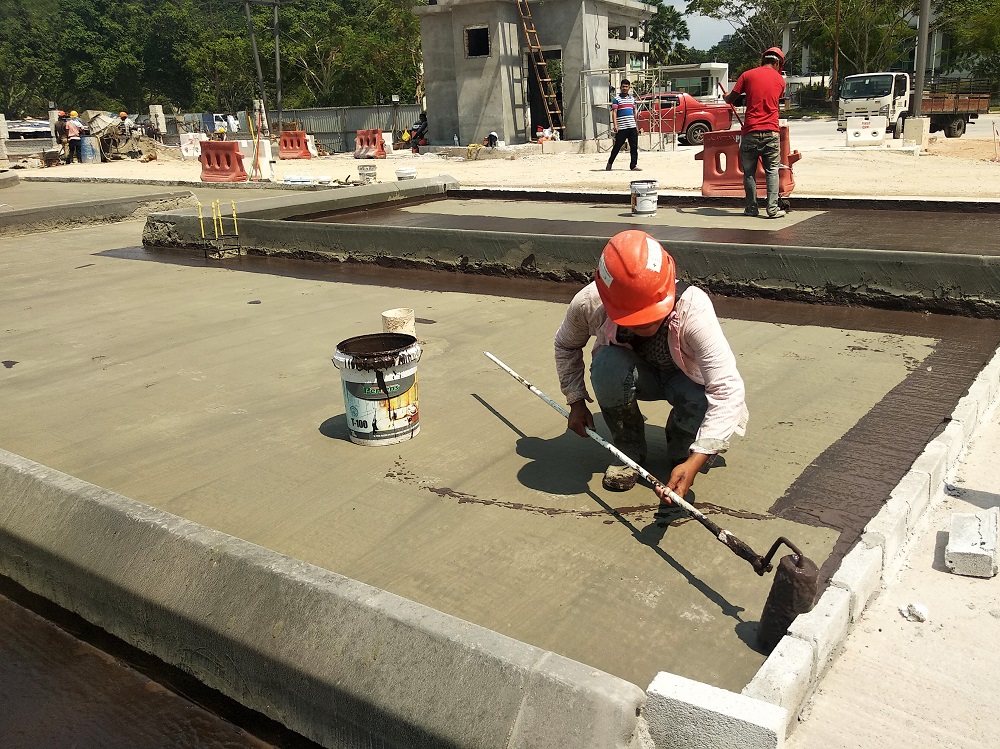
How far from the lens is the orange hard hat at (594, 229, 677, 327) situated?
3111mm

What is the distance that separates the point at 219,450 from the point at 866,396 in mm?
3449

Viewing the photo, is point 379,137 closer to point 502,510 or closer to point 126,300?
point 126,300

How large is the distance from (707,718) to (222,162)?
19790 mm

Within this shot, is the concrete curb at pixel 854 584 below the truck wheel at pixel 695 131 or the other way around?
below

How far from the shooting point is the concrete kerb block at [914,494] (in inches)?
126

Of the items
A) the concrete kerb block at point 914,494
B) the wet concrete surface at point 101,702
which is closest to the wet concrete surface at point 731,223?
the concrete kerb block at point 914,494

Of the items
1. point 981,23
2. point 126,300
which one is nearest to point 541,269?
point 126,300

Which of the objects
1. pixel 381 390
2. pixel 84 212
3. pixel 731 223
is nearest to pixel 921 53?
pixel 731 223

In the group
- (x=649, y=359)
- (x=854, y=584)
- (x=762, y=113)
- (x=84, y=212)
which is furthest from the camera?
(x=84, y=212)

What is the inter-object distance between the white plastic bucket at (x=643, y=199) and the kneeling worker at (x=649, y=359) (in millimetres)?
7326

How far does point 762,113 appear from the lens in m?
9.41

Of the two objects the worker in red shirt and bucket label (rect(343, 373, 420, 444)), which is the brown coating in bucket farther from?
the worker in red shirt

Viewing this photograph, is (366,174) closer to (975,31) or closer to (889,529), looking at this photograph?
(889,529)

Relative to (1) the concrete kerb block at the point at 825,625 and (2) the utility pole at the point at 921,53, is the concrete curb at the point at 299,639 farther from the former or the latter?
(2) the utility pole at the point at 921,53
